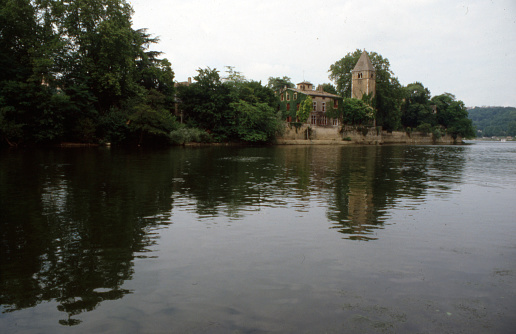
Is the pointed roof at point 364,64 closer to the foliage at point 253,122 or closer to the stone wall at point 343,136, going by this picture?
the stone wall at point 343,136

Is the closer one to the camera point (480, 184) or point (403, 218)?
point (403, 218)

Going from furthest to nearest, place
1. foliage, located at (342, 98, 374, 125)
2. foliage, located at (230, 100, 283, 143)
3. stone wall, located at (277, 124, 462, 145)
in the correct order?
1. foliage, located at (342, 98, 374, 125)
2. stone wall, located at (277, 124, 462, 145)
3. foliage, located at (230, 100, 283, 143)

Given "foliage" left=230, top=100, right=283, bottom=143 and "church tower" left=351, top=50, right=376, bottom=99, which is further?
"church tower" left=351, top=50, right=376, bottom=99

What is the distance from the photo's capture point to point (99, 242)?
755cm

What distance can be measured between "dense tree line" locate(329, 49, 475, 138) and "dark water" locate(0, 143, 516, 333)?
75.7 meters

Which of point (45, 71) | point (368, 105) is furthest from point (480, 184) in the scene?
point (368, 105)

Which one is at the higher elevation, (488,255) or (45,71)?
(45,71)

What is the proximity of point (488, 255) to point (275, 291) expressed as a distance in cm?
437

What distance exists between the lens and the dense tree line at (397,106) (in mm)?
86250

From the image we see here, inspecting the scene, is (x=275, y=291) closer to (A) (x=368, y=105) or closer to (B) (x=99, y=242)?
(B) (x=99, y=242)

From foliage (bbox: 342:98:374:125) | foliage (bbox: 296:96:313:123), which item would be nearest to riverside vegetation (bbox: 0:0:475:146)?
foliage (bbox: 296:96:313:123)

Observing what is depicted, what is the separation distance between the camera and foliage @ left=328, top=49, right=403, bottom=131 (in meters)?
88.7

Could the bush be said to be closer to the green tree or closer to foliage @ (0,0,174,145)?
foliage @ (0,0,174,145)

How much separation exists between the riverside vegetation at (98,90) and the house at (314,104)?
1355 cm
